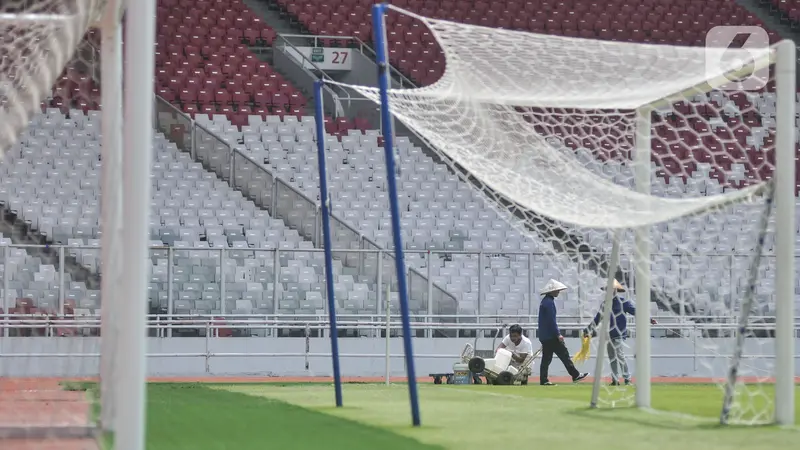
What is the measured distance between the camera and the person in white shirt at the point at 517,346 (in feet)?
55.7

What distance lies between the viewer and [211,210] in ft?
72.7

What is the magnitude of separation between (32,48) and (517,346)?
10.5 meters

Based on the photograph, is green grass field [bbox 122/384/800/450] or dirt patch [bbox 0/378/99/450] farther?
green grass field [bbox 122/384/800/450]

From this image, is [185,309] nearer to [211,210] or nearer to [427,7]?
[211,210]

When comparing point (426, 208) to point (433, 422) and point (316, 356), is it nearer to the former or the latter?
point (316, 356)

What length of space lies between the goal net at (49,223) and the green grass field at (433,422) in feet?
2.55

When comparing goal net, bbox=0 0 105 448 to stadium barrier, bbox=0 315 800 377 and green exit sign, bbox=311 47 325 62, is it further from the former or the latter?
green exit sign, bbox=311 47 325 62

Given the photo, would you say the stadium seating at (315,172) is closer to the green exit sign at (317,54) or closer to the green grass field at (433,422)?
the green exit sign at (317,54)

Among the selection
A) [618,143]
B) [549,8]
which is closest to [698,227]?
[618,143]

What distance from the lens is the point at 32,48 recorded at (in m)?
7.75

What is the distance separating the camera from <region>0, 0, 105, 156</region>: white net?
22.4 feet

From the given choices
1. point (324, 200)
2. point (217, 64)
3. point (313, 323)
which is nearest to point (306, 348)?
point (313, 323)

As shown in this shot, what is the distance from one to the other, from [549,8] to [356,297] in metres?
12.9
